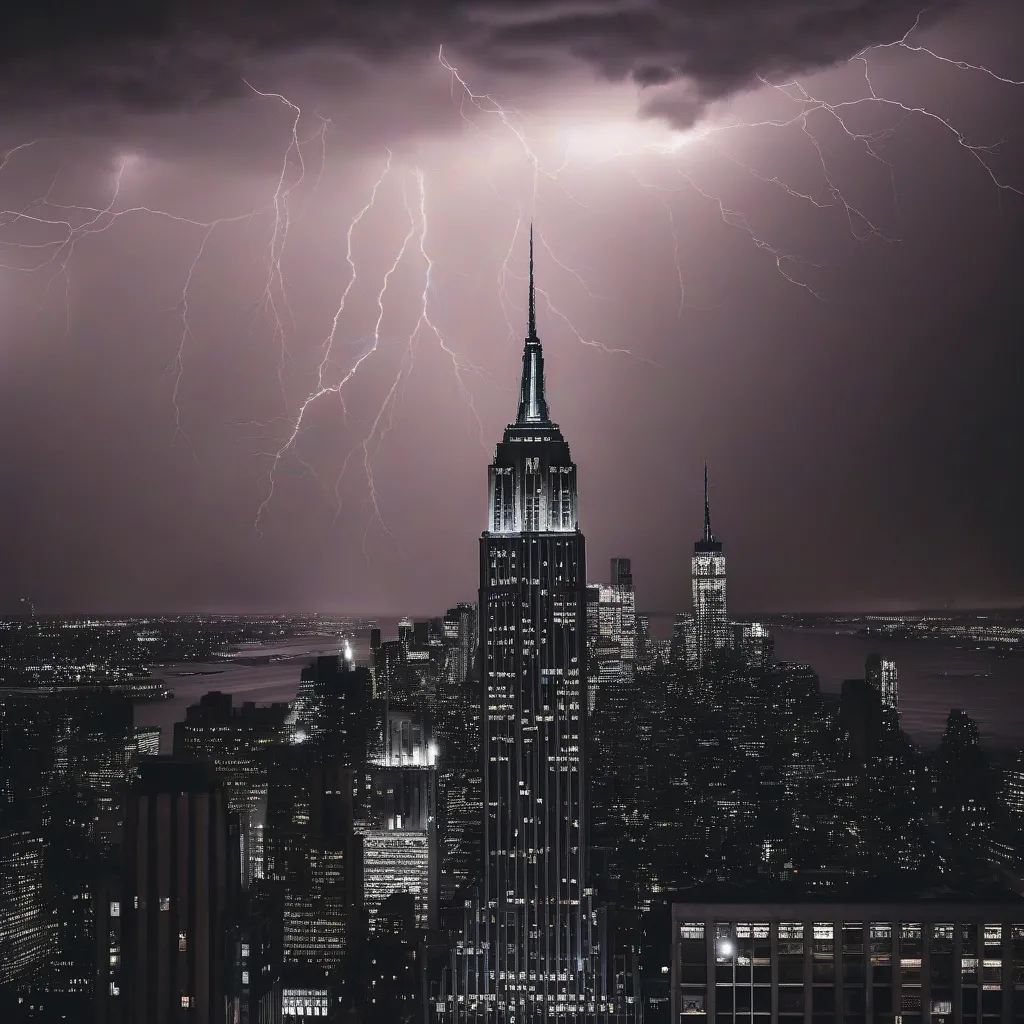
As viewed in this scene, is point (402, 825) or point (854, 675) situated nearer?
point (854, 675)

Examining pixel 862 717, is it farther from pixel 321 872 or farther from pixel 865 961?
pixel 321 872

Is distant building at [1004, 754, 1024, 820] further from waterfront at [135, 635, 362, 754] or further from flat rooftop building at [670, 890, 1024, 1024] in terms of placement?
waterfront at [135, 635, 362, 754]

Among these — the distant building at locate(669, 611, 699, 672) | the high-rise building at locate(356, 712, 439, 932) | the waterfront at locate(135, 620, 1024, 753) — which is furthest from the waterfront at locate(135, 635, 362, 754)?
the distant building at locate(669, 611, 699, 672)

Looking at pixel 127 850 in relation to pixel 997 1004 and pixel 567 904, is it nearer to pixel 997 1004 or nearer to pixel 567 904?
pixel 567 904

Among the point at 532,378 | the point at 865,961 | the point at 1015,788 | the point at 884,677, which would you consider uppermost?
the point at 532,378

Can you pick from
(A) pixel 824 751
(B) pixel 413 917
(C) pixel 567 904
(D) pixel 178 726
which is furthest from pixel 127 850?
(A) pixel 824 751

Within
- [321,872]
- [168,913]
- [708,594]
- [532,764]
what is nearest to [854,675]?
[708,594]
